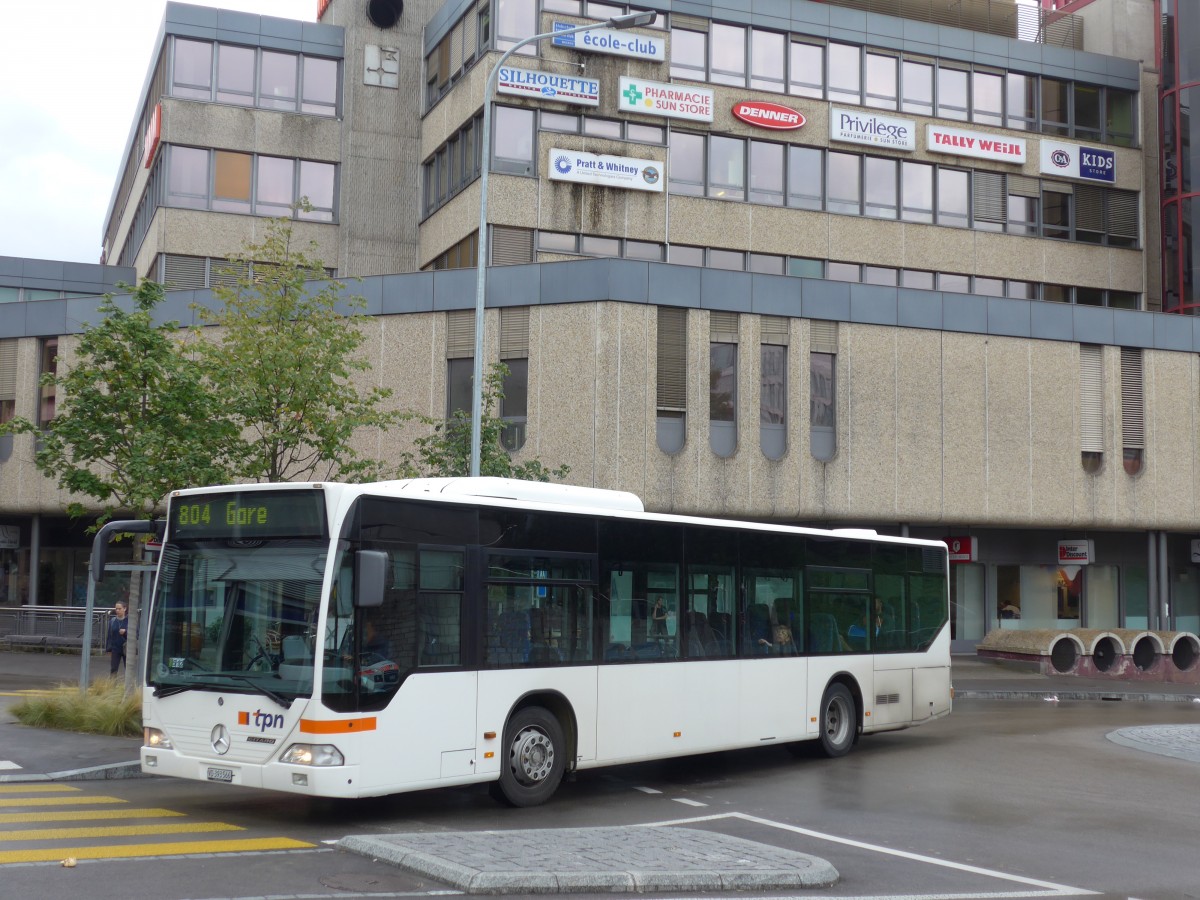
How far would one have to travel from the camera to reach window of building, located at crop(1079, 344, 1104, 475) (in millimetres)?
34188

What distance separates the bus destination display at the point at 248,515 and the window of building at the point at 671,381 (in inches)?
726

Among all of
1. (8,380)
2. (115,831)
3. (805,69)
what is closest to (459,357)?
(8,380)

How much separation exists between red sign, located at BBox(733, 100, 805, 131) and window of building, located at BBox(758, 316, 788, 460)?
26.0ft

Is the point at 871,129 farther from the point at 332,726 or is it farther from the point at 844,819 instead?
the point at 332,726

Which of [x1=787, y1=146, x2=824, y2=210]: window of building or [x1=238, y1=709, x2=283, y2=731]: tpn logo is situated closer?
[x1=238, y1=709, x2=283, y2=731]: tpn logo

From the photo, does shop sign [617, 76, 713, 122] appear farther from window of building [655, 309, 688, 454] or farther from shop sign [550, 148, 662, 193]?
window of building [655, 309, 688, 454]

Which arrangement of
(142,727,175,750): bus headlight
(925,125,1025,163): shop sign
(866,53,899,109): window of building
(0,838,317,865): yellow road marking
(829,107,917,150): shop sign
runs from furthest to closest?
(925,125,1025,163): shop sign
(866,53,899,109): window of building
(829,107,917,150): shop sign
(142,727,175,750): bus headlight
(0,838,317,865): yellow road marking

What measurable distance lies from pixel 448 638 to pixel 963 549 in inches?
1045

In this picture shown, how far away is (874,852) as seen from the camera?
10.4 metres

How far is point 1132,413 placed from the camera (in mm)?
34906

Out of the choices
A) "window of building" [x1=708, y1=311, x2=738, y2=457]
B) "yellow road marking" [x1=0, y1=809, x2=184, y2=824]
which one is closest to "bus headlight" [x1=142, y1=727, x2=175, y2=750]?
"yellow road marking" [x1=0, y1=809, x2=184, y2=824]

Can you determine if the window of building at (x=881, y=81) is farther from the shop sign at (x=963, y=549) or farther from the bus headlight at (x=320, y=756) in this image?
the bus headlight at (x=320, y=756)

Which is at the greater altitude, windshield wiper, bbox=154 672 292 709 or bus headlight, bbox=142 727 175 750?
windshield wiper, bbox=154 672 292 709

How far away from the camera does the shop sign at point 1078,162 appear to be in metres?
40.2
